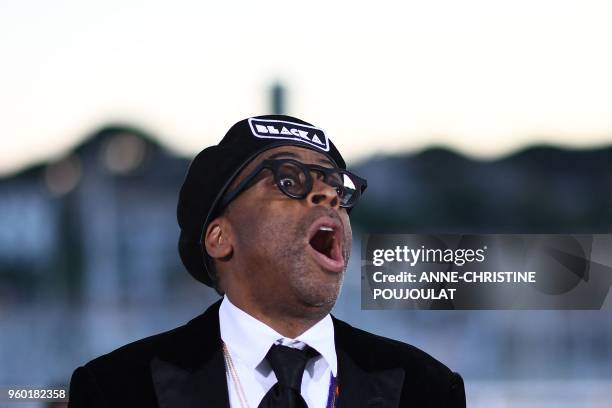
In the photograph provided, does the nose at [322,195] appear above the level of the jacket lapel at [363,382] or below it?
above

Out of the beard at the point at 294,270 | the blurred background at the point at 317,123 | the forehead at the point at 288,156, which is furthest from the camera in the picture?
the blurred background at the point at 317,123

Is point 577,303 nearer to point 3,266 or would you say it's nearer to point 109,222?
point 109,222

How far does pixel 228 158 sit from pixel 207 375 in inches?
16.4

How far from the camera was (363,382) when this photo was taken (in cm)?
184

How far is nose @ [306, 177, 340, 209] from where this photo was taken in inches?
70.6

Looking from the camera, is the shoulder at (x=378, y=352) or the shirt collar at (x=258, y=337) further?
the shoulder at (x=378, y=352)

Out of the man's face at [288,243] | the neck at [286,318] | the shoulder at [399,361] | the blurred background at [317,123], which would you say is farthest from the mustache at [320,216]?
the blurred background at [317,123]

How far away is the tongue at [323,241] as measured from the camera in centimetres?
182

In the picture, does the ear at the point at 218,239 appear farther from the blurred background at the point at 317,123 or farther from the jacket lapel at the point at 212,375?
the blurred background at the point at 317,123

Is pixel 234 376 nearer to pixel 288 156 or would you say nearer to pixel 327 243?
pixel 327 243

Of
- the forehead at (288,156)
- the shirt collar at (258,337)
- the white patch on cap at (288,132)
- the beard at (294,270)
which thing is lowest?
the shirt collar at (258,337)

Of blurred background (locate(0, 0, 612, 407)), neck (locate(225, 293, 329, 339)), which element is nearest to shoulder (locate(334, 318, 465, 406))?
neck (locate(225, 293, 329, 339))

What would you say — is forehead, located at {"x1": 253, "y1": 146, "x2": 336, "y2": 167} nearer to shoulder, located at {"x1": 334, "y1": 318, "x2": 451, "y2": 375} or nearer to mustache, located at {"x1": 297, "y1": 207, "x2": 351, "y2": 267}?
mustache, located at {"x1": 297, "y1": 207, "x2": 351, "y2": 267}

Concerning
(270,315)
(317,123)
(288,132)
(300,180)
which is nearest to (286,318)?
(270,315)
